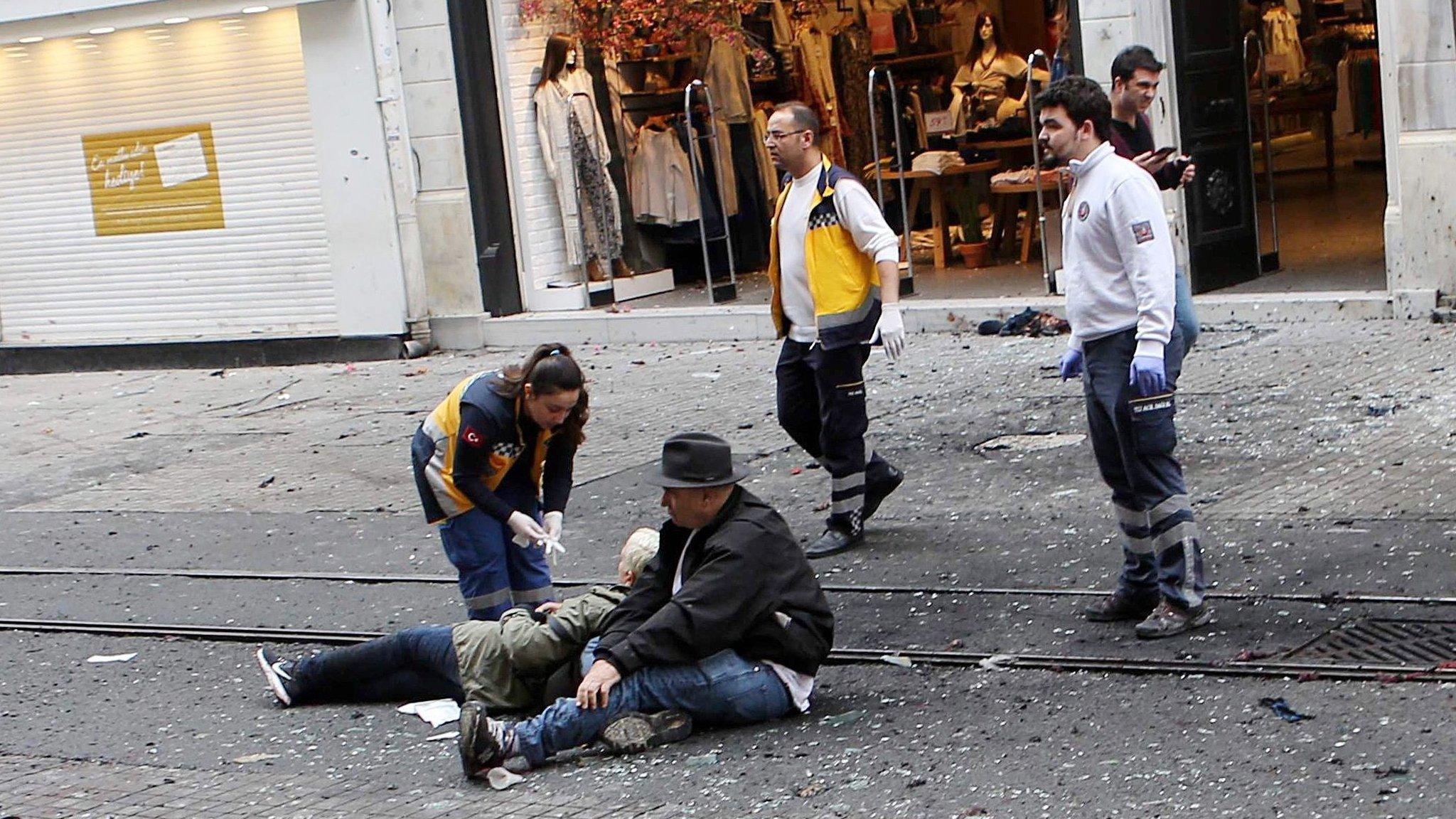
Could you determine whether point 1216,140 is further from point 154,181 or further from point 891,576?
point 154,181

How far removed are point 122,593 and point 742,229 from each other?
30.0 ft

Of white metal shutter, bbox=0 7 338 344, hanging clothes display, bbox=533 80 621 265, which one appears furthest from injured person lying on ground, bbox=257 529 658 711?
white metal shutter, bbox=0 7 338 344

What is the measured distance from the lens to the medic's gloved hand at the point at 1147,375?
242 inches

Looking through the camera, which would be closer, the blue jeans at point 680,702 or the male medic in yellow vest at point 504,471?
the blue jeans at point 680,702

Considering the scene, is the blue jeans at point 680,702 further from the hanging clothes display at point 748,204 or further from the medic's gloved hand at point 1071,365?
the hanging clothes display at point 748,204

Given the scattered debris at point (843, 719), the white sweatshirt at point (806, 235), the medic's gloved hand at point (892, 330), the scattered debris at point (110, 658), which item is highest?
the white sweatshirt at point (806, 235)

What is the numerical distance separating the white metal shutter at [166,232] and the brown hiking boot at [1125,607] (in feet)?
37.0

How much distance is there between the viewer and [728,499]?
5.92 meters

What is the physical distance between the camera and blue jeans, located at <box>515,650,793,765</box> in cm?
579

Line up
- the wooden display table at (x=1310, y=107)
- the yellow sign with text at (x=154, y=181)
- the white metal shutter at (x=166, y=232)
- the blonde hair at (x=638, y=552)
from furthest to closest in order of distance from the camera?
the wooden display table at (x=1310, y=107) → the yellow sign with text at (x=154, y=181) → the white metal shutter at (x=166, y=232) → the blonde hair at (x=638, y=552)

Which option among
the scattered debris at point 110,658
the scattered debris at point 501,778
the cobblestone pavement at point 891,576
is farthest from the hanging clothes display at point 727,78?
the scattered debris at point 501,778

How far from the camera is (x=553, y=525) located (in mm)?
6562

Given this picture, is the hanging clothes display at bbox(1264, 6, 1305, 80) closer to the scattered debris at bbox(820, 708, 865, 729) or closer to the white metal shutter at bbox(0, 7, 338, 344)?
the white metal shutter at bbox(0, 7, 338, 344)

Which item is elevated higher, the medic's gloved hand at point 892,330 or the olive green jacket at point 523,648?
the medic's gloved hand at point 892,330
